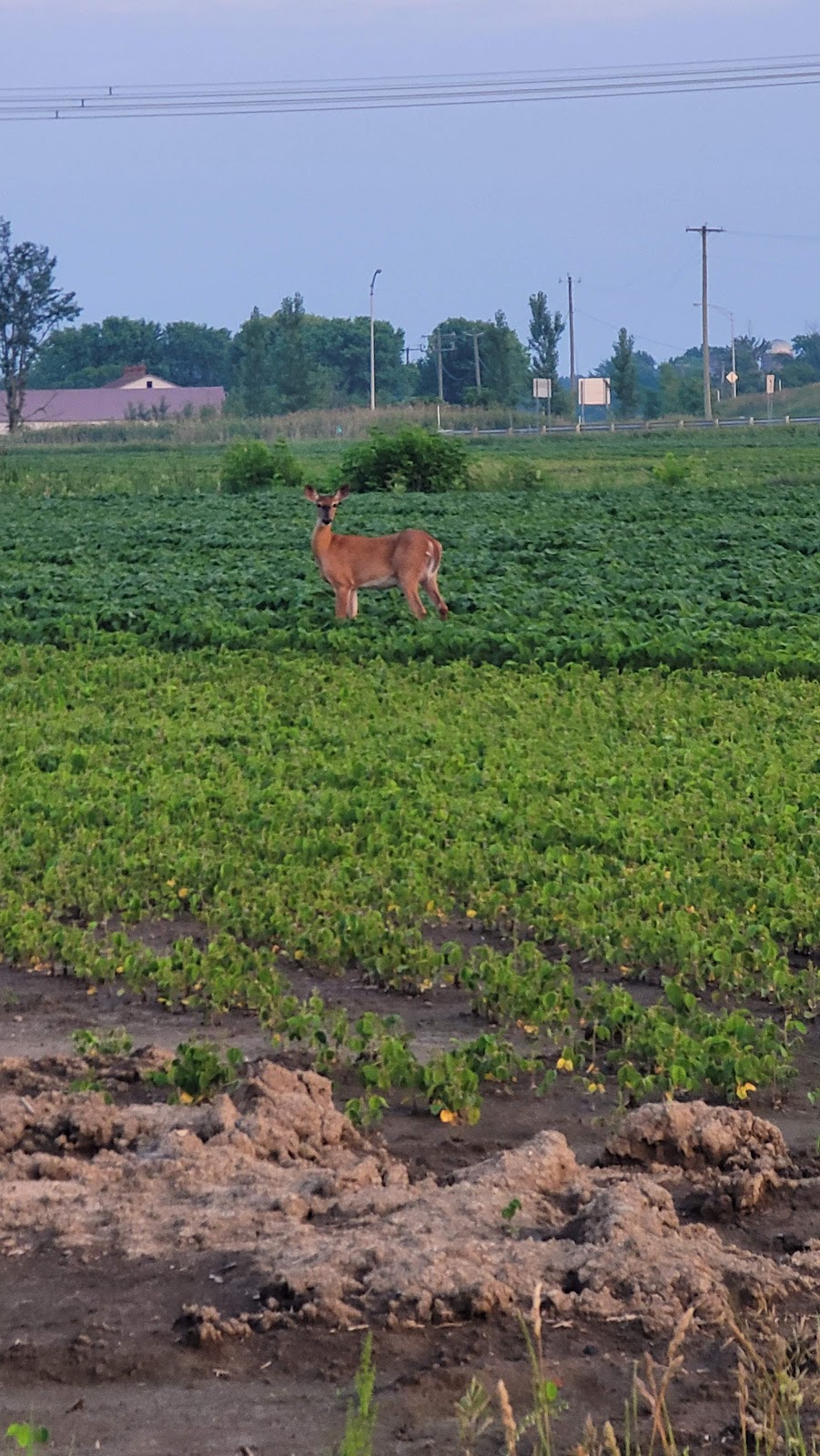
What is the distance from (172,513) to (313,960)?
86.3 ft

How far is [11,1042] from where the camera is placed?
21.8 ft

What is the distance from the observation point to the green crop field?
22.5ft

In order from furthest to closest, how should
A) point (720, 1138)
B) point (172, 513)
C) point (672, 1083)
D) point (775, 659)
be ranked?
point (172, 513)
point (775, 659)
point (672, 1083)
point (720, 1138)

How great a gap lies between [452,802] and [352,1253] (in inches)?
212

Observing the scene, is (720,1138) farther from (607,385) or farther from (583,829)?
(607,385)

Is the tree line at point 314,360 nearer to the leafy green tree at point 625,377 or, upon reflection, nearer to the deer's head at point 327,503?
the leafy green tree at point 625,377

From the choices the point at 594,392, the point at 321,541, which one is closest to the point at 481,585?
the point at 321,541

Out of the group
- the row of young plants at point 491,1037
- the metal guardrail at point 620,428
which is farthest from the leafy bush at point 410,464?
the metal guardrail at point 620,428

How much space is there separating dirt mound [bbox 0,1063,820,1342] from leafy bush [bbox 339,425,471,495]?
3389 cm

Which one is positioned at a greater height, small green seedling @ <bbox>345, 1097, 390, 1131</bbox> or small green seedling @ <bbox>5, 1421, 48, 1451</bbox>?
small green seedling @ <bbox>5, 1421, 48, 1451</bbox>

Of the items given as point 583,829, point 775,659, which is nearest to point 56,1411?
point 583,829

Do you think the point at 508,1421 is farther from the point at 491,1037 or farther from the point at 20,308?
the point at 20,308

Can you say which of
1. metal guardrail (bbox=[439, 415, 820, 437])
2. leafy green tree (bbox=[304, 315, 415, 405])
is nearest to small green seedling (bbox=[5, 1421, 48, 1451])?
metal guardrail (bbox=[439, 415, 820, 437])

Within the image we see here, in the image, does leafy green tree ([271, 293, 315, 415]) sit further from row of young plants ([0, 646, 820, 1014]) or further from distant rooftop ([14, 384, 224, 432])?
row of young plants ([0, 646, 820, 1014])
